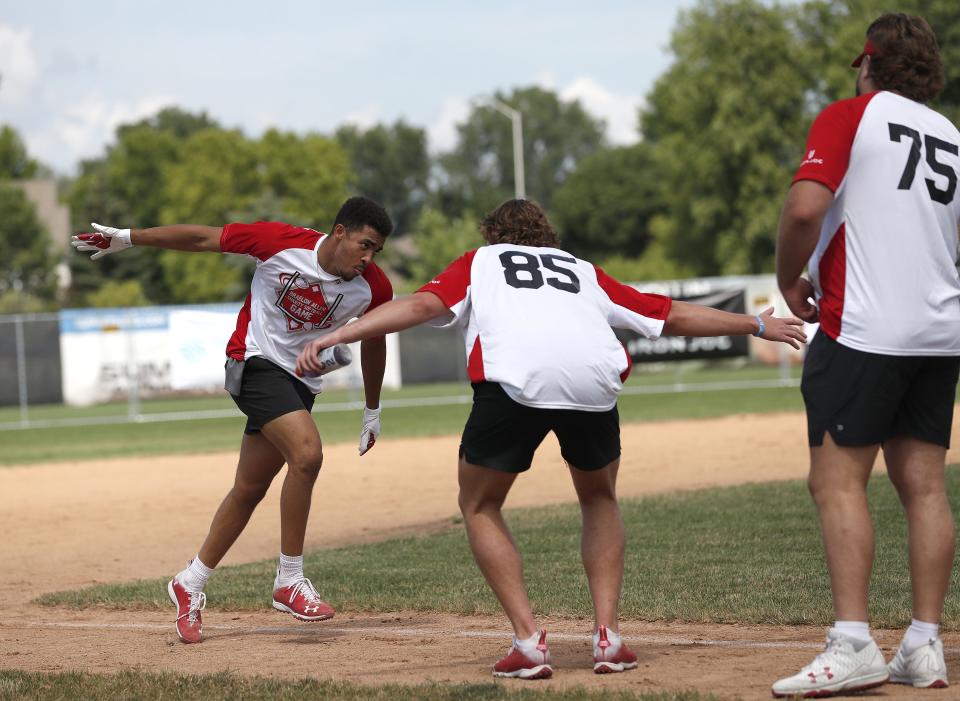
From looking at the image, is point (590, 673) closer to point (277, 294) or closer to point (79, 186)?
point (277, 294)

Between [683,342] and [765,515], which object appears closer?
[765,515]

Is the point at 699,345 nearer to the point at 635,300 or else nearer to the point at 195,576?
the point at 195,576

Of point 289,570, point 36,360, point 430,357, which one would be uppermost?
point 289,570

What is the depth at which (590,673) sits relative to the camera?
5.22 meters

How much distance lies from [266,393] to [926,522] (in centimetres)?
323

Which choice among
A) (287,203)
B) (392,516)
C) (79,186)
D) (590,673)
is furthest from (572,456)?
(79,186)

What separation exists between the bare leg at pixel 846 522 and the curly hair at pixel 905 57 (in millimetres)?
1250

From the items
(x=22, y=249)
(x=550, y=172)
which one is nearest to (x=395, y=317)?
(x=22, y=249)

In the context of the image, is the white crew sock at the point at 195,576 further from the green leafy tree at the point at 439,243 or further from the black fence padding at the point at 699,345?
the green leafy tree at the point at 439,243

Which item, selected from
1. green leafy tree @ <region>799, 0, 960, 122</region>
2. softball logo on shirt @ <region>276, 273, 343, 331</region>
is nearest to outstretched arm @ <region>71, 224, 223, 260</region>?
softball logo on shirt @ <region>276, 273, 343, 331</region>

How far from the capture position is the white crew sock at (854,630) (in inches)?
181

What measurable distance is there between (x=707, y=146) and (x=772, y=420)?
36.2 m

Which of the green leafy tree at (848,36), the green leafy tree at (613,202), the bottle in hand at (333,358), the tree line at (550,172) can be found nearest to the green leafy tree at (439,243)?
the tree line at (550,172)

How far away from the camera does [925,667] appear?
4.64 metres
